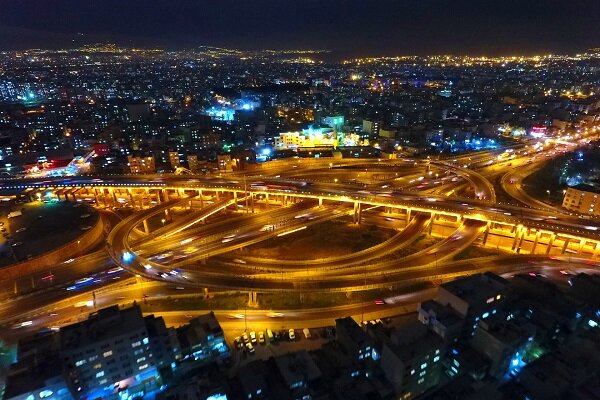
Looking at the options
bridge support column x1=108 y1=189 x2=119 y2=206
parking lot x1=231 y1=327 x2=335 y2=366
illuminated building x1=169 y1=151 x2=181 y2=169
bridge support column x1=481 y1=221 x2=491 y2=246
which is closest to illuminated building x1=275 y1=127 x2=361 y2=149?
illuminated building x1=169 y1=151 x2=181 y2=169

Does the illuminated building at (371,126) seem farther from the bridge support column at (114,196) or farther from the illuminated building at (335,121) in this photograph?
the bridge support column at (114,196)

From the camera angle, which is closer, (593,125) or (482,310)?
(482,310)

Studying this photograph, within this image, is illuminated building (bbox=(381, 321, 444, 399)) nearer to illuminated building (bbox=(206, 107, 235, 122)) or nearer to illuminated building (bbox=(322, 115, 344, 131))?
illuminated building (bbox=(322, 115, 344, 131))

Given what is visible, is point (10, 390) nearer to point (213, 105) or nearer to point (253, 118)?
point (253, 118)

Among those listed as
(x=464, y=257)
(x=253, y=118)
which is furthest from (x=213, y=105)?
(x=464, y=257)

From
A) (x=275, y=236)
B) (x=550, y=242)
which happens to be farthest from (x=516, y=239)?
(x=275, y=236)

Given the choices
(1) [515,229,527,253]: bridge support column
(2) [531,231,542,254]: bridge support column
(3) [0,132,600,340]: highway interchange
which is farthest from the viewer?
(1) [515,229,527,253]: bridge support column

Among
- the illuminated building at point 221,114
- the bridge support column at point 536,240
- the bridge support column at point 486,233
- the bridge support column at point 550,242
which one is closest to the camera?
the bridge support column at point 550,242

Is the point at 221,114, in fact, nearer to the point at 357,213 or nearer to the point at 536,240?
the point at 357,213

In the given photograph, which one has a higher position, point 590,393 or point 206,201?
point 590,393

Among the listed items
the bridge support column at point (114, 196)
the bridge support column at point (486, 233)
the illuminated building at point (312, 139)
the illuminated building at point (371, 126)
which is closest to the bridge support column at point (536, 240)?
the bridge support column at point (486, 233)

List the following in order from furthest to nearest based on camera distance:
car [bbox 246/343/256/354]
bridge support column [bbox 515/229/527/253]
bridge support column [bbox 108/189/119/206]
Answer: bridge support column [bbox 108/189/119/206], bridge support column [bbox 515/229/527/253], car [bbox 246/343/256/354]
